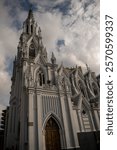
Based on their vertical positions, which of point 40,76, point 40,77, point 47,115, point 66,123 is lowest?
point 66,123

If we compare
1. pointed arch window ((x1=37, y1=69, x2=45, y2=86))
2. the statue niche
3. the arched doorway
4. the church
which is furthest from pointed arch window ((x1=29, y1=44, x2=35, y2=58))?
the arched doorway

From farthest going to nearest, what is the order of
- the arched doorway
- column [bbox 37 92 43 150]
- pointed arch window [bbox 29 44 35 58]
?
pointed arch window [bbox 29 44 35 58] < the arched doorway < column [bbox 37 92 43 150]

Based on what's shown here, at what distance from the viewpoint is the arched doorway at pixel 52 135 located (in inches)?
560

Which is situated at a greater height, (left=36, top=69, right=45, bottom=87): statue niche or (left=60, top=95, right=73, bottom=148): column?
(left=36, top=69, right=45, bottom=87): statue niche

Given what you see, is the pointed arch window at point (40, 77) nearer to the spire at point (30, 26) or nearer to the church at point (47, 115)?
the church at point (47, 115)

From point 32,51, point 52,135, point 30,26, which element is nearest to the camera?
point 52,135

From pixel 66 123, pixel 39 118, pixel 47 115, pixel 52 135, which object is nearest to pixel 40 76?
pixel 47 115

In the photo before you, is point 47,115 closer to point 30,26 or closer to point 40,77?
point 40,77

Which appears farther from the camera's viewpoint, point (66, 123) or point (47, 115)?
point (66, 123)

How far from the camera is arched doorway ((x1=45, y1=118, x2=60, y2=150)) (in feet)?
46.6

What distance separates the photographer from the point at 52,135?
1492cm

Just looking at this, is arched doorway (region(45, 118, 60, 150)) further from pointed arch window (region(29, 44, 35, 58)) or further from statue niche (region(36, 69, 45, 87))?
pointed arch window (region(29, 44, 35, 58))

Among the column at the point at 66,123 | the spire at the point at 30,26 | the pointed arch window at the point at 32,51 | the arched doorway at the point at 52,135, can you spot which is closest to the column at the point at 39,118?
the arched doorway at the point at 52,135

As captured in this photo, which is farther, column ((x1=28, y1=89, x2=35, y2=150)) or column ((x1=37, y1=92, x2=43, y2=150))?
column ((x1=37, y1=92, x2=43, y2=150))
